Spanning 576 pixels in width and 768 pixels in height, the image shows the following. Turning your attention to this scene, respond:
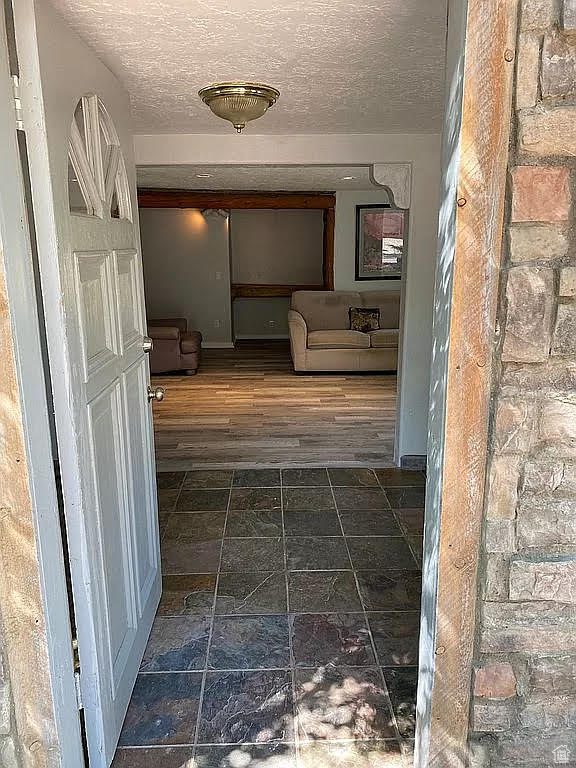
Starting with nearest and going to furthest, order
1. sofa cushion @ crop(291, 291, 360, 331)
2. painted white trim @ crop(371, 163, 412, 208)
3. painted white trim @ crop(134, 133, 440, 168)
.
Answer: painted white trim @ crop(134, 133, 440, 168) < painted white trim @ crop(371, 163, 412, 208) < sofa cushion @ crop(291, 291, 360, 331)

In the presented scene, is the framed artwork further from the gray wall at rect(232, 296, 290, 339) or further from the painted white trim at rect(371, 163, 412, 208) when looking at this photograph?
the painted white trim at rect(371, 163, 412, 208)

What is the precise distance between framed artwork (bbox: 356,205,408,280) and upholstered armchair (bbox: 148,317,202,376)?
8.55 ft

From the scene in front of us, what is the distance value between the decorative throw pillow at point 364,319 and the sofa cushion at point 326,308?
0.11 meters

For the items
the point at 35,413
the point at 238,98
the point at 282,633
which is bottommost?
the point at 282,633

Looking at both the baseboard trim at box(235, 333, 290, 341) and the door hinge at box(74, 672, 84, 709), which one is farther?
the baseboard trim at box(235, 333, 290, 341)

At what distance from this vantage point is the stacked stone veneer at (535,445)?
47.5 inches

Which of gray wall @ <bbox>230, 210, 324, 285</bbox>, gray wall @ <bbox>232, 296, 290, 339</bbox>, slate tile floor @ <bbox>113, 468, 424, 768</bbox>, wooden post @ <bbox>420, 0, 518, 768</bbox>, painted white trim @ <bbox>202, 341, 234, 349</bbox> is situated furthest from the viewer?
gray wall @ <bbox>232, 296, 290, 339</bbox>

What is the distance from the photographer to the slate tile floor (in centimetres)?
184

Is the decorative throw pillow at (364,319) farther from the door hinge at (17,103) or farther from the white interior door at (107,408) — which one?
the door hinge at (17,103)

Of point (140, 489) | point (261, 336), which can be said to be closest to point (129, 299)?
point (140, 489)

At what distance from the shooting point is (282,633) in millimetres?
2375

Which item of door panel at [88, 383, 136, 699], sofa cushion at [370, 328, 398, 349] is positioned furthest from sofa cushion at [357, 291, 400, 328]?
door panel at [88, 383, 136, 699]

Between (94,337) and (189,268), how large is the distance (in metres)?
7.30

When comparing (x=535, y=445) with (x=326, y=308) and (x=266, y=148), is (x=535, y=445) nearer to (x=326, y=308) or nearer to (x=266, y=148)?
(x=266, y=148)
